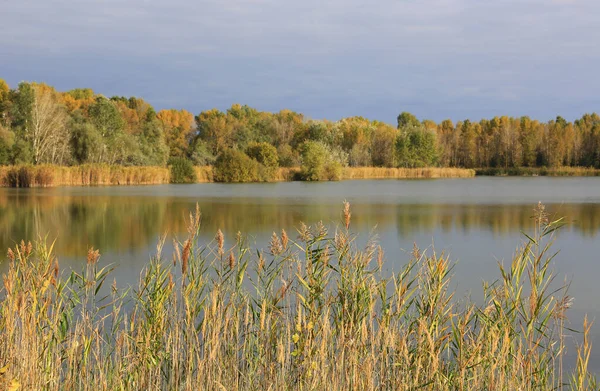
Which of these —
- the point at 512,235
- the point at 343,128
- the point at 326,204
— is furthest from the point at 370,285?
the point at 343,128

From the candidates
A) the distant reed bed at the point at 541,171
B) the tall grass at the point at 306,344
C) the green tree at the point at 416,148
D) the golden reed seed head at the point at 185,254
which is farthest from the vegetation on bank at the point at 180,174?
the golden reed seed head at the point at 185,254

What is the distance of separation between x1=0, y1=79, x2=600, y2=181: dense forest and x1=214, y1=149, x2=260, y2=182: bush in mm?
64

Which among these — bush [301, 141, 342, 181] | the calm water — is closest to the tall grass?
the calm water

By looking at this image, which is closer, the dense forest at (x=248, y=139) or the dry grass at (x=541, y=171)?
the dense forest at (x=248, y=139)

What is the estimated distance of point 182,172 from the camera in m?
38.4

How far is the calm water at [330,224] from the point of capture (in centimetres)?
871

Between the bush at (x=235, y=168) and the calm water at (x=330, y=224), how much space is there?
53.3 feet

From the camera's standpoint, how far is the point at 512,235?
41.4ft

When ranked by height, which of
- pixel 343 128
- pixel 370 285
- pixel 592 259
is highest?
pixel 343 128

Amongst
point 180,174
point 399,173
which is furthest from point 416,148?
point 180,174

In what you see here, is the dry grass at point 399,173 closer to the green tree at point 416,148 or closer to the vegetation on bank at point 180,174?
the vegetation on bank at point 180,174

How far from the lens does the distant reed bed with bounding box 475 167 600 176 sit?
192 feet

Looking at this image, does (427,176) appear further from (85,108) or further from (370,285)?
(370,285)

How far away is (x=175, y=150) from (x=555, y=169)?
120ft
